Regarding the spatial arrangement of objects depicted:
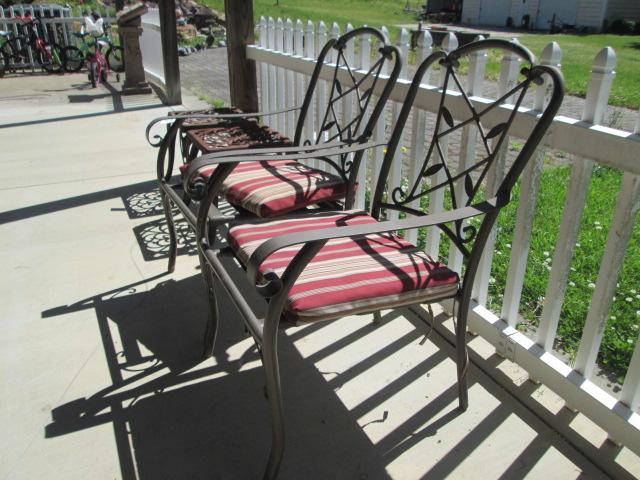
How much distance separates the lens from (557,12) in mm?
27922

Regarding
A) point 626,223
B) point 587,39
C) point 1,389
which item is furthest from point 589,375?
point 587,39

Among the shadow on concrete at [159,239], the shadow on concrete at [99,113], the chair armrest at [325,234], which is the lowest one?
the shadow on concrete at [99,113]

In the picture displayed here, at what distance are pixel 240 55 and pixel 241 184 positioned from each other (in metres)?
1.98

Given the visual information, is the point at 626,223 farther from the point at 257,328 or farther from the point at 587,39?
the point at 587,39

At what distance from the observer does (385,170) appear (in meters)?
1.99

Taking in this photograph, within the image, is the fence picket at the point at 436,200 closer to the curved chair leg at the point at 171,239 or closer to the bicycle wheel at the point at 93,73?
the curved chair leg at the point at 171,239

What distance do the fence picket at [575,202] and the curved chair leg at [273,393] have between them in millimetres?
981

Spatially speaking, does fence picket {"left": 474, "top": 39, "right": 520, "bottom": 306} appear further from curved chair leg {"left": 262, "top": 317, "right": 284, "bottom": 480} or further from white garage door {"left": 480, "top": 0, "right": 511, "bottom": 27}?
white garage door {"left": 480, "top": 0, "right": 511, "bottom": 27}

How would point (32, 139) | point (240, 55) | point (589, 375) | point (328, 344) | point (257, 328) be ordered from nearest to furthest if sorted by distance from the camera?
point (257, 328), point (589, 375), point (328, 344), point (240, 55), point (32, 139)

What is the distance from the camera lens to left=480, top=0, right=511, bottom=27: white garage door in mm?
30672

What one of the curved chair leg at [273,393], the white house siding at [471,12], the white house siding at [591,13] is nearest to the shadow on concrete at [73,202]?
the curved chair leg at [273,393]

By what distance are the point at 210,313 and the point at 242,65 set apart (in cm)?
242

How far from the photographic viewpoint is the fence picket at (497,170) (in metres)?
1.83

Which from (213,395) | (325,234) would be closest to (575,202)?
(325,234)
